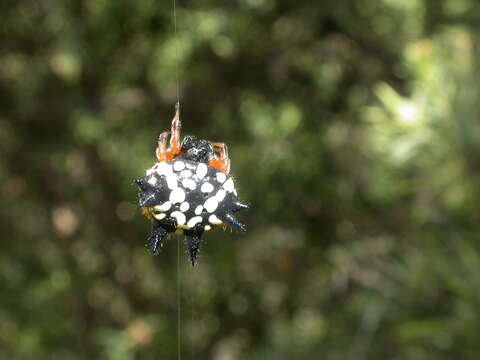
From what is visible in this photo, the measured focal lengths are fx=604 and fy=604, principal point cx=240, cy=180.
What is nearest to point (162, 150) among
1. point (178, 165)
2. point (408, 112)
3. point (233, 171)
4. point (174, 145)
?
point (174, 145)

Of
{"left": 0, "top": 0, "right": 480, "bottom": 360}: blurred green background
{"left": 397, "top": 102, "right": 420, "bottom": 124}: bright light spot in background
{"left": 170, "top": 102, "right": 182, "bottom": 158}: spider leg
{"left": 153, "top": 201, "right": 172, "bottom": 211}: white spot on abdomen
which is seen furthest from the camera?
{"left": 0, "top": 0, "right": 480, "bottom": 360}: blurred green background

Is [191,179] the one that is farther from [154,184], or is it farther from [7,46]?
[7,46]

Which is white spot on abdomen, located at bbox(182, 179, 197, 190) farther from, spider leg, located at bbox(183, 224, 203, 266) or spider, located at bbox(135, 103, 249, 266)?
spider leg, located at bbox(183, 224, 203, 266)

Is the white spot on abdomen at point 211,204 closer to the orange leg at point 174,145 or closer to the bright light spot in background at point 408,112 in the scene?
the orange leg at point 174,145

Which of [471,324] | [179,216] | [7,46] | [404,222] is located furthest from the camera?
[404,222]

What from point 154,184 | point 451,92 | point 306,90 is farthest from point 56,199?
point 154,184

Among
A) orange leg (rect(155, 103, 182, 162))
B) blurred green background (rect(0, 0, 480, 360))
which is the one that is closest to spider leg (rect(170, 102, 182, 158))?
orange leg (rect(155, 103, 182, 162))
